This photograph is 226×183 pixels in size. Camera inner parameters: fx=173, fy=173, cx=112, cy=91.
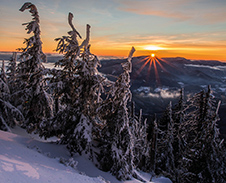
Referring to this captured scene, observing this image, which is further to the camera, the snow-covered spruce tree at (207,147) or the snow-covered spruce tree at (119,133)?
the snow-covered spruce tree at (207,147)

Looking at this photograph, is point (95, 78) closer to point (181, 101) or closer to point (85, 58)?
point (85, 58)

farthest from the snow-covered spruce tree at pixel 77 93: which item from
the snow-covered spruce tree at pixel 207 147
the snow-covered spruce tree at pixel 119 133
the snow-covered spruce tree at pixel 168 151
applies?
the snow-covered spruce tree at pixel 168 151

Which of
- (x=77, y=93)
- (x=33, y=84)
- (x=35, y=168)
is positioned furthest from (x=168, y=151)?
(x=35, y=168)

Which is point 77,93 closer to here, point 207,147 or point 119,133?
Answer: point 119,133

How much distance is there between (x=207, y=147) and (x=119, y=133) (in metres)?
8.07

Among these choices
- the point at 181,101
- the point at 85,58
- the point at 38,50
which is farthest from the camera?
the point at 181,101

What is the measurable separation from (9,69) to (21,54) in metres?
15.2

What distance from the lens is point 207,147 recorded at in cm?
1397

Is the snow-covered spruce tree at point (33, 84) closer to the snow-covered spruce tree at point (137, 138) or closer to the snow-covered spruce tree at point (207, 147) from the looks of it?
the snow-covered spruce tree at point (137, 138)

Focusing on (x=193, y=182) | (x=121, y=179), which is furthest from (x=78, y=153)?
(x=193, y=182)

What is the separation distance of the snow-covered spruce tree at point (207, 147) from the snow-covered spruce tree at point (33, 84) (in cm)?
1256

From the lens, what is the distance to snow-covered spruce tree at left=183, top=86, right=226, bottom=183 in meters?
13.7

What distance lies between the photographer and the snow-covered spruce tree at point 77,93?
424 inches

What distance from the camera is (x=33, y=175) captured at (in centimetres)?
607
